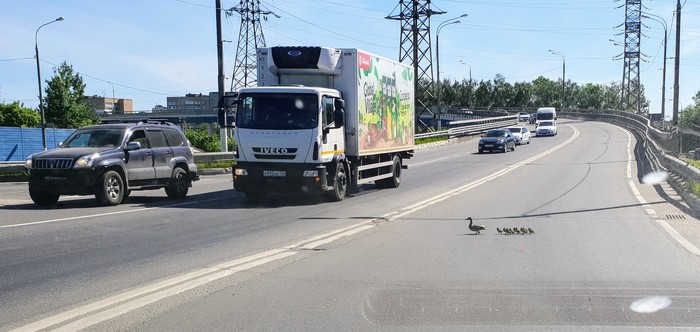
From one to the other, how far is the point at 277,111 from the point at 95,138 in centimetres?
434

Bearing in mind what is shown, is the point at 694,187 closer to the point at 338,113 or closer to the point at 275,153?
the point at 338,113

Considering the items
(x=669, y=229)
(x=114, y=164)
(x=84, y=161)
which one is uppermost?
(x=84, y=161)

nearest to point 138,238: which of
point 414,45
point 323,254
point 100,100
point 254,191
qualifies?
point 323,254

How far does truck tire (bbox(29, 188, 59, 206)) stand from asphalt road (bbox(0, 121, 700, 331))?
25 centimetres

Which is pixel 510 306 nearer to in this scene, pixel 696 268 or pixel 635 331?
pixel 635 331

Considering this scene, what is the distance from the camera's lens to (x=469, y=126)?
61.1 metres

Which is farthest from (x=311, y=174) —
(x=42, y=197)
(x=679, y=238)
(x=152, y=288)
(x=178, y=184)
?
(x=152, y=288)

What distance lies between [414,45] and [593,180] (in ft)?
88.5

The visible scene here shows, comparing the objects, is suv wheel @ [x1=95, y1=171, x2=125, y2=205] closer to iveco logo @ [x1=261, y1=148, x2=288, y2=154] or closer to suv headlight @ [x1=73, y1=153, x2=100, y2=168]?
suv headlight @ [x1=73, y1=153, x2=100, y2=168]

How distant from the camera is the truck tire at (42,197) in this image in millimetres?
13806

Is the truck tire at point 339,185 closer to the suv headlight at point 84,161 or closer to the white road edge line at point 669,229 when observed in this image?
the suv headlight at point 84,161

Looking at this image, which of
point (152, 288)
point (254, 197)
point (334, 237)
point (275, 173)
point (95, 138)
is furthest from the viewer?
point (254, 197)

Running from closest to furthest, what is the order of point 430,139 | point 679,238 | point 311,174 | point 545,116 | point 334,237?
point 679,238, point 334,237, point 311,174, point 430,139, point 545,116

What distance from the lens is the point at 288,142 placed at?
14.4m
